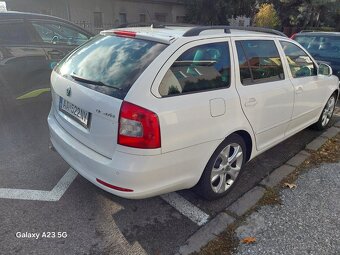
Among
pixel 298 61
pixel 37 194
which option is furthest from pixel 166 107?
pixel 298 61

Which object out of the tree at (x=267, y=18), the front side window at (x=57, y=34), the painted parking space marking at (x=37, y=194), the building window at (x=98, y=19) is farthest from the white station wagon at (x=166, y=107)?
the tree at (x=267, y=18)

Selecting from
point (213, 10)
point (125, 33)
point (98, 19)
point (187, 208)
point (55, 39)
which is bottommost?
point (187, 208)

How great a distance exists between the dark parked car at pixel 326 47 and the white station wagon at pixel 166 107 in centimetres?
413

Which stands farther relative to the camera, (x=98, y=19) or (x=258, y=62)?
(x=98, y=19)

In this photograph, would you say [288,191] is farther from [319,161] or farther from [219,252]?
[219,252]

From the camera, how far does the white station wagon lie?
213cm

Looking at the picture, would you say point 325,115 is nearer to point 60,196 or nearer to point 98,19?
point 60,196

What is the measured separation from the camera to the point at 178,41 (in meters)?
2.36

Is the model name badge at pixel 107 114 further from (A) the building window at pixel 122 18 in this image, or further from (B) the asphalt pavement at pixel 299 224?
(A) the building window at pixel 122 18

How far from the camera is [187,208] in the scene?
2762 mm

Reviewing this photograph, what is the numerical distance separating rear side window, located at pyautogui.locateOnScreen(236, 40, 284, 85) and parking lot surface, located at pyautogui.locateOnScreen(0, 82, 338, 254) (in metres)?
1.14

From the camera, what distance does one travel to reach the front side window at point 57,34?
4.63 meters

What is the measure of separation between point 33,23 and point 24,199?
9.90 feet

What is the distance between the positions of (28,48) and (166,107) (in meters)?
3.32
